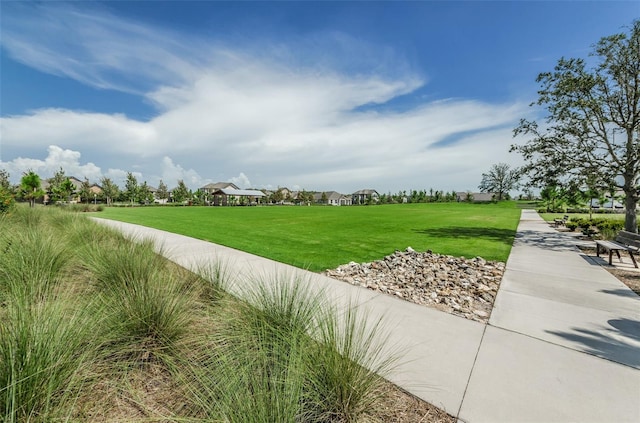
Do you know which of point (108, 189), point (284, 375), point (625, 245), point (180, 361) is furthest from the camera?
point (108, 189)

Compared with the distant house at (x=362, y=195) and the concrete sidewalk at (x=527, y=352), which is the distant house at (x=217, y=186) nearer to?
the distant house at (x=362, y=195)

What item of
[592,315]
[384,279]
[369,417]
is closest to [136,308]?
[369,417]

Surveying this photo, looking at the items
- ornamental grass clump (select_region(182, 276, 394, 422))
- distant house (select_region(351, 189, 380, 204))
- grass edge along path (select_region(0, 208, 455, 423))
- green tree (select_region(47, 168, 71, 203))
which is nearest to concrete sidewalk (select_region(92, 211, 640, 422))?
grass edge along path (select_region(0, 208, 455, 423))

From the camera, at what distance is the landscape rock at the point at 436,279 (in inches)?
183

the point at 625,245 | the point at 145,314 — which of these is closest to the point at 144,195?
the point at 145,314

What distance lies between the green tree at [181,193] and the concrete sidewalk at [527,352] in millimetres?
79023

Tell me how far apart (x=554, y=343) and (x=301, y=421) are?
3471 mm

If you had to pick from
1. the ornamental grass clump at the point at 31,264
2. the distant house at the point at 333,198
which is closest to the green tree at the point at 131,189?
the distant house at the point at 333,198

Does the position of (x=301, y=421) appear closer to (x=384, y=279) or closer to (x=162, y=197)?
(x=384, y=279)

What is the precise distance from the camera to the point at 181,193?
73625mm

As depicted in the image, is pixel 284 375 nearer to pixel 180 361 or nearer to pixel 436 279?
pixel 180 361

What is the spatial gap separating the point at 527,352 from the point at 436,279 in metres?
2.76

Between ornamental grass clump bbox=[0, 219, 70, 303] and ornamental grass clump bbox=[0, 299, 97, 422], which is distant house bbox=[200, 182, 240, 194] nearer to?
ornamental grass clump bbox=[0, 219, 70, 303]

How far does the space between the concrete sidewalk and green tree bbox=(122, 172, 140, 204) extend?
74.0 metres
